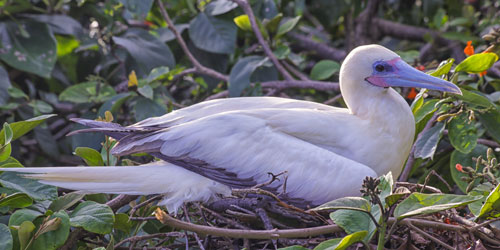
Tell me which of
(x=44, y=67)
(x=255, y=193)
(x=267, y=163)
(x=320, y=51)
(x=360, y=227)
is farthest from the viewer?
(x=320, y=51)

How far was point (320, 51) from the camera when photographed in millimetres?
5965

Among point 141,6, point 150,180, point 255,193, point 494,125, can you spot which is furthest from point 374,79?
point 141,6

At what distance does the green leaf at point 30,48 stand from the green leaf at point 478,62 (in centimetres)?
290

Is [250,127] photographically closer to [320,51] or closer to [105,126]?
[105,126]

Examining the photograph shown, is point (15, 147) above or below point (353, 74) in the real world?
below

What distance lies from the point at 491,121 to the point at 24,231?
252cm

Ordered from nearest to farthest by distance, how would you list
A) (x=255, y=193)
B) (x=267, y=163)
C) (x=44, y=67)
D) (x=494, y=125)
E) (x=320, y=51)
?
(x=255, y=193) < (x=267, y=163) < (x=494, y=125) < (x=44, y=67) < (x=320, y=51)

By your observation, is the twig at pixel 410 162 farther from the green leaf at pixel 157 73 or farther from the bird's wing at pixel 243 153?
the green leaf at pixel 157 73

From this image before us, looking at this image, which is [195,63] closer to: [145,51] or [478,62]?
[145,51]

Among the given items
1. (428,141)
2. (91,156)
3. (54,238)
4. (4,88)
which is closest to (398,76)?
(428,141)

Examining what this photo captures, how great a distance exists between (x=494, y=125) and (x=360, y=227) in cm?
151

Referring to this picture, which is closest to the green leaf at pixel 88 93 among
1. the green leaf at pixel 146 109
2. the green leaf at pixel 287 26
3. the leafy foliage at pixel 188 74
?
the leafy foliage at pixel 188 74

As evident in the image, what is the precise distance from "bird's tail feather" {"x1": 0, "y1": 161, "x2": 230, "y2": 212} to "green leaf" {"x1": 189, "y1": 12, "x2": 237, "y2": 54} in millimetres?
1597

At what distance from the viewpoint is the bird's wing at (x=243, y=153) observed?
366 cm
